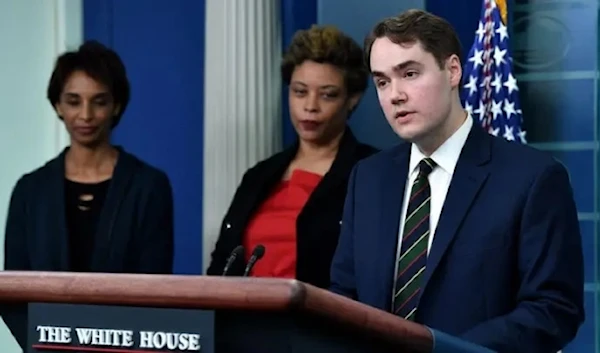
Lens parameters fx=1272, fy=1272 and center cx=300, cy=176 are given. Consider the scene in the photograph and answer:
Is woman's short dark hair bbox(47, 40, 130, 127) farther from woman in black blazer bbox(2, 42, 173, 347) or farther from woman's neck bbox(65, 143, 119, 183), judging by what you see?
woman's neck bbox(65, 143, 119, 183)

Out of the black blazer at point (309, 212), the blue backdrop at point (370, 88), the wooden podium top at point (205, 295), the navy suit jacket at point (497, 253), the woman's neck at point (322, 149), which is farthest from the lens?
the blue backdrop at point (370, 88)

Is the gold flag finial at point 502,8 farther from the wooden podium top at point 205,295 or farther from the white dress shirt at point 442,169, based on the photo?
the wooden podium top at point 205,295

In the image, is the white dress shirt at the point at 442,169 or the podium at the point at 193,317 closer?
the podium at the point at 193,317

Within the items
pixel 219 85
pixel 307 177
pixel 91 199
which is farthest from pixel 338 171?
pixel 219 85

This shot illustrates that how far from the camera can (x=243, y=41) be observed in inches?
176

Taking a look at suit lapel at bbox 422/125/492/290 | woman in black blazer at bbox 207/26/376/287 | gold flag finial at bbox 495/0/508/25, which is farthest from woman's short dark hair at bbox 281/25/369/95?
suit lapel at bbox 422/125/492/290

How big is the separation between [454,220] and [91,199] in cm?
166

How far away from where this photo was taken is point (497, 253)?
232 cm

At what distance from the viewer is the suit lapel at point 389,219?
238cm

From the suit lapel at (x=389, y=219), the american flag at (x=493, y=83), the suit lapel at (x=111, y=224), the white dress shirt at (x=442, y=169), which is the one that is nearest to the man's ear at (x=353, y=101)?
the american flag at (x=493, y=83)

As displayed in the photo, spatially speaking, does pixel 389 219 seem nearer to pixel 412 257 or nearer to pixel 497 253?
pixel 412 257

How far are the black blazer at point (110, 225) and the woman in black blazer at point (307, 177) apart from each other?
0.63 feet

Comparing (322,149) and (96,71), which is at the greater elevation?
(96,71)

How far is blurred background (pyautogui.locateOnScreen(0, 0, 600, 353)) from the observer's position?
4.16 meters
